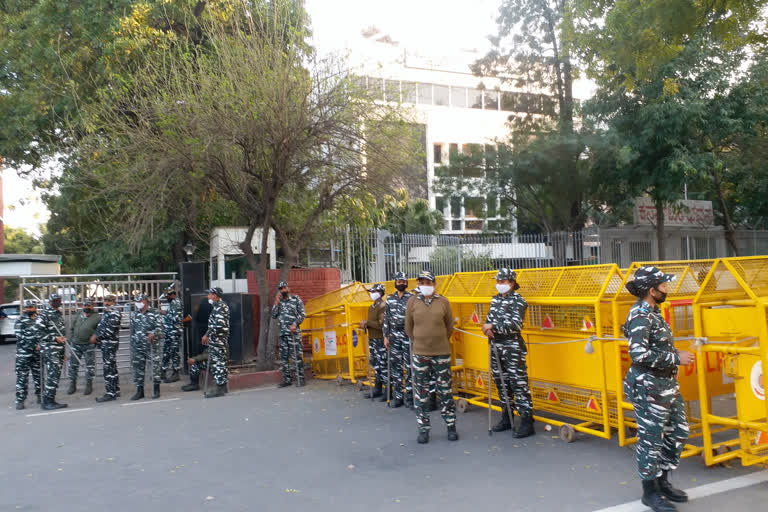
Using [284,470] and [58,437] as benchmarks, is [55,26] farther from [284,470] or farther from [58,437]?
[284,470]

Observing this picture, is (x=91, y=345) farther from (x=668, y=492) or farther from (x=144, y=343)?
(x=668, y=492)

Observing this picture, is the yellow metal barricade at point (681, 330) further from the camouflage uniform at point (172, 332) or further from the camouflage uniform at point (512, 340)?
the camouflage uniform at point (172, 332)

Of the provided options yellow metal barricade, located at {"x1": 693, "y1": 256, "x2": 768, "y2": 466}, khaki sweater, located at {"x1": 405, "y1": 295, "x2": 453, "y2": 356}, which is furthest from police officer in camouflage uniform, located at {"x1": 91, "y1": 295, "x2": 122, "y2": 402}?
yellow metal barricade, located at {"x1": 693, "y1": 256, "x2": 768, "y2": 466}

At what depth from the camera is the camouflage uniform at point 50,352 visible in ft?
33.4

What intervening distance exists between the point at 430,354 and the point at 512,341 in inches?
37.5

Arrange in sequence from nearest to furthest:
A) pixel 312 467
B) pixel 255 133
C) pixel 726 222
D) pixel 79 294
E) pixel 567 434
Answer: pixel 312 467
pixel 567 434
pixel 255 133
pixel 79 294
pixel 726 222

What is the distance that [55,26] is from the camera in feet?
52.6

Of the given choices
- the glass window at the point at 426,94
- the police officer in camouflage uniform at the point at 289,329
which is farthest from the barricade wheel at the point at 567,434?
the glass window at the point at 426,94

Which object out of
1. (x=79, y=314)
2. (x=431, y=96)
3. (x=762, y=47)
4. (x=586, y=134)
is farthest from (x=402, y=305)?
(x=431, y=96)

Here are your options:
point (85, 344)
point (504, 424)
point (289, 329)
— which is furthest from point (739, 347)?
point (85, 344)

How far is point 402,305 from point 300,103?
457 centimetres

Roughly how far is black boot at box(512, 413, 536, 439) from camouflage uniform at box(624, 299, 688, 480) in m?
2.24

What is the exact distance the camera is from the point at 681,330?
6.38 metres

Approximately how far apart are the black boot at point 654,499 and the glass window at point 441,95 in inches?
1349
